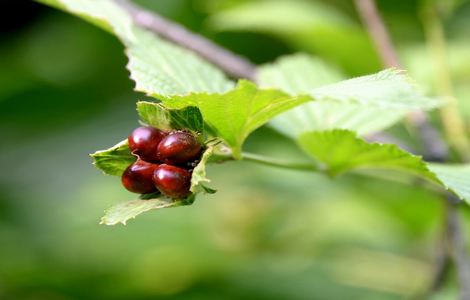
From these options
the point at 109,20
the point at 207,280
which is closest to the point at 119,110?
the point at 207,280

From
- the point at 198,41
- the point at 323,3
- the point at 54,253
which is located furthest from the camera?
the point at 323,3

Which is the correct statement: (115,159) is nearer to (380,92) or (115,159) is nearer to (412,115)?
(380,92)

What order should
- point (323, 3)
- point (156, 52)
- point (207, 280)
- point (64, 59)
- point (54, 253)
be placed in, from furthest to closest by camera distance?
point (64, 59), point (323, 3), point (54, 253), point (207, 280), point (156, 52)

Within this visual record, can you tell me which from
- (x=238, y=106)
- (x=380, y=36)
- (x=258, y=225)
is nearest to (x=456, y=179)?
(x=238, y=106)

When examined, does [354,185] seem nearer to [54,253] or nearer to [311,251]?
[311,251]

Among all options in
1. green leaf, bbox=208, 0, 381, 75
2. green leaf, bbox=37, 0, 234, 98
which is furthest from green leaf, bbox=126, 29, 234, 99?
green leaf, bbox=208, 0, 381, 75

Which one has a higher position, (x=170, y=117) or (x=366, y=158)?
(x=366, y=158)
